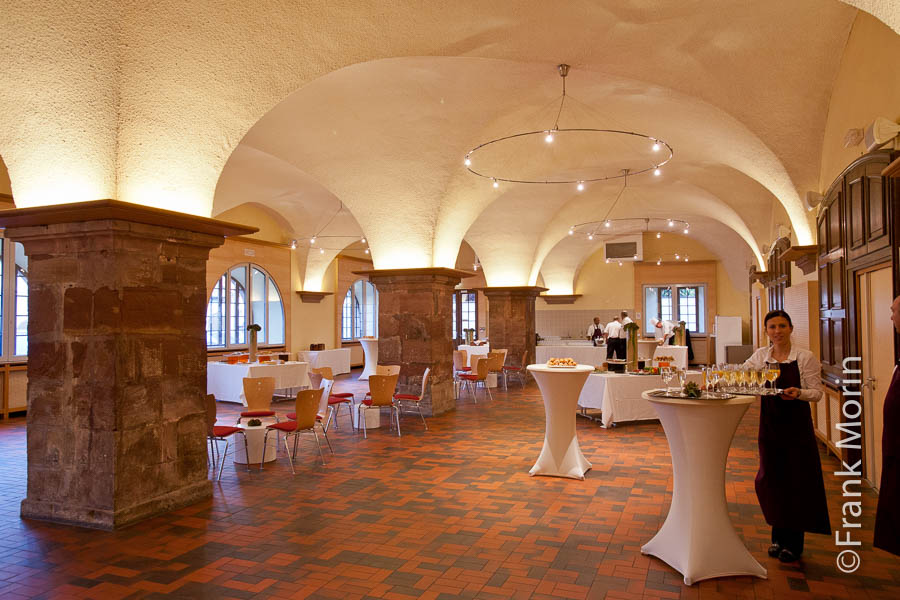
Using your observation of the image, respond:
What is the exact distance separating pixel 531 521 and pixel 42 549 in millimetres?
3192

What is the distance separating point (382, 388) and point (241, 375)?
11.7ft

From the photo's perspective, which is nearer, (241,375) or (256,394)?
(256,394)

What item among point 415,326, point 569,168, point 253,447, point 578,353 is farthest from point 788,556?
point 578,353

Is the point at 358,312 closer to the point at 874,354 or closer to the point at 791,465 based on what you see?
the point at 874,354

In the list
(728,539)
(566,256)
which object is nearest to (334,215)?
(566,256)

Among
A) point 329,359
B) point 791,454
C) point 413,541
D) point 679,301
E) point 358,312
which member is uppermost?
point 679,301

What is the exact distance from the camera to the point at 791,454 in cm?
340

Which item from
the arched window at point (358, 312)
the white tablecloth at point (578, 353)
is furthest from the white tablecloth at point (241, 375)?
the arched window at point (358, 312)

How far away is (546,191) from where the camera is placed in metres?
11.6

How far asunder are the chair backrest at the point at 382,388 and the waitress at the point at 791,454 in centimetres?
462

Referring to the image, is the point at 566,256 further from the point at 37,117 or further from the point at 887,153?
the point at 37,117

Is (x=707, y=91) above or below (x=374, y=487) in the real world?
above

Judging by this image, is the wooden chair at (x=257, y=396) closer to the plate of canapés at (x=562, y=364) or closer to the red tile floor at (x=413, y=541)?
the red tile floor at (x=413, y=541)

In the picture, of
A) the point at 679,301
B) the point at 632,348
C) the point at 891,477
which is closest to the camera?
the point at 891,477
